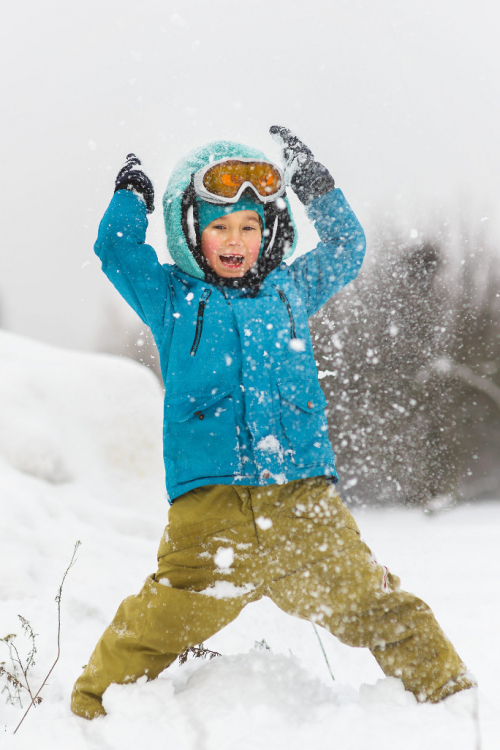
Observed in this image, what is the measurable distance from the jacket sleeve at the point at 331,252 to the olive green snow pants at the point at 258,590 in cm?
79

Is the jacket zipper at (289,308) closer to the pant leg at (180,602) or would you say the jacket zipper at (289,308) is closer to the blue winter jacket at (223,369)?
the blue winter jacket at (223,369)

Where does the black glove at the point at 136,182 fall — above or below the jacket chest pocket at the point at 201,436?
above

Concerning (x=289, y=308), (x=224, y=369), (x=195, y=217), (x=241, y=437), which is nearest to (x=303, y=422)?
(x=241, y=437)

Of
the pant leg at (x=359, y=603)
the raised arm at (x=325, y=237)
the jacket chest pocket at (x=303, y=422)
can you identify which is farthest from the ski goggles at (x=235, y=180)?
the pant leg at (x=359, y=603)

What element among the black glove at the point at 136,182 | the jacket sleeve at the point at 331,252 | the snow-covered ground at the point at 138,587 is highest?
the black glove at the point at 136,182

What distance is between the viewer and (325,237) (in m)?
2.01

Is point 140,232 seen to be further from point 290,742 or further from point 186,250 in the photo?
point 290,742

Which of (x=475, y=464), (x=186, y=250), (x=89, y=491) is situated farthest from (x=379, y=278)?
(x=186, y=250)

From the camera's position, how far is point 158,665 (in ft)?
5.08

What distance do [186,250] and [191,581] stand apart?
1144 mm

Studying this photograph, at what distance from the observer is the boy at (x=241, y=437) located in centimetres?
151

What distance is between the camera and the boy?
1.51 m

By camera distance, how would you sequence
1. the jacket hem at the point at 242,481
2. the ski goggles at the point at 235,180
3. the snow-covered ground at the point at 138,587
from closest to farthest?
the snow-covered ground at the point at 138,587, the jacket hem at the point at 242,481, the ski goggles at the point at 235,180

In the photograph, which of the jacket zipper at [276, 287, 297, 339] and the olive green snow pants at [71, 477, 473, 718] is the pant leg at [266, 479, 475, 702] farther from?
the jacket zipper at [276, 287, 297, 339]
